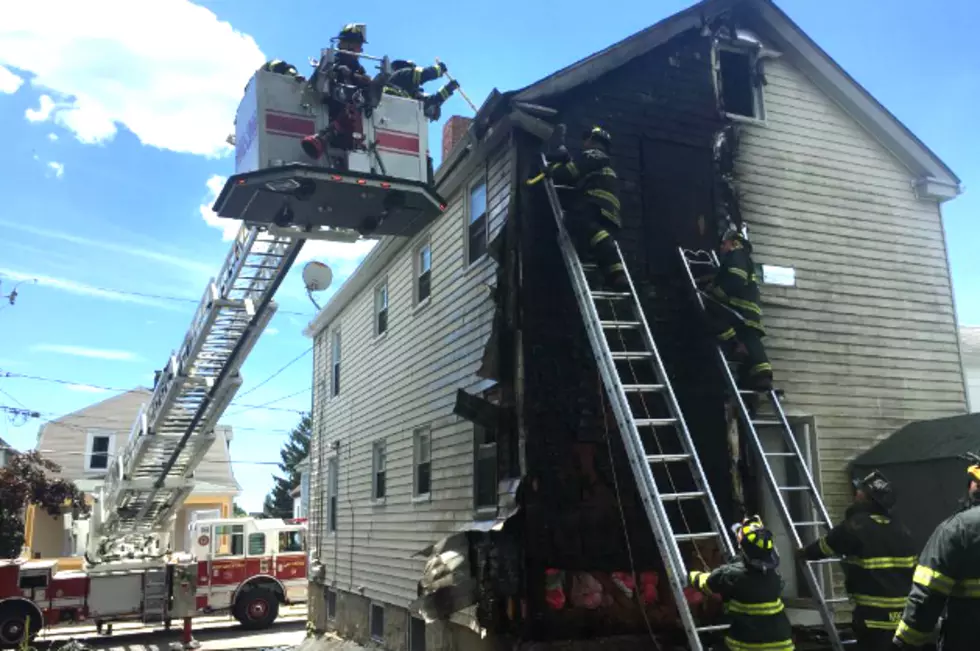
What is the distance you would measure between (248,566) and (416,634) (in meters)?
10.8

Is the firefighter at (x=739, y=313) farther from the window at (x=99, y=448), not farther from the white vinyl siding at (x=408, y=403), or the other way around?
the window at (x=99, y=448)

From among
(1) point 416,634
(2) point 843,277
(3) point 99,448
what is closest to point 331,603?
(1) point 416,634

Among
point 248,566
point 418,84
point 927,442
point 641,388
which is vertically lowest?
point 248,566

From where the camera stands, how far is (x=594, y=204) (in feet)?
27.7

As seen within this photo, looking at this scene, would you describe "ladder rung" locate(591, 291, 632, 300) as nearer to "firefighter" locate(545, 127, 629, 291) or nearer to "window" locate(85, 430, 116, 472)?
"firefighter" locate(545, 127, 629, 291)

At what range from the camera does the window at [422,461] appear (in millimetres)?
11359

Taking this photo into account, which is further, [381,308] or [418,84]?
[381,308]

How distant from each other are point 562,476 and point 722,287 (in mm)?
2713

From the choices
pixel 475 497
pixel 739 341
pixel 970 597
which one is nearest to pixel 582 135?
pixel 739 341

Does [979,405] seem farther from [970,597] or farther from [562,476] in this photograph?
[970,597]

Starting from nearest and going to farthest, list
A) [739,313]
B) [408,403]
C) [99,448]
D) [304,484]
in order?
[739,313], [408,403], [304,484], [99,448]

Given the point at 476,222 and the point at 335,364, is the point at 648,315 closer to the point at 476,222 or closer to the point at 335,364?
the point at 476,222

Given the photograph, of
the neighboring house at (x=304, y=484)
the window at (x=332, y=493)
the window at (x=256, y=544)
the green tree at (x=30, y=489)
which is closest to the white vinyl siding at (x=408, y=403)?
the window at (x=332, y=493)

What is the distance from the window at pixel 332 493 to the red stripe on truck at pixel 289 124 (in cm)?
1004
